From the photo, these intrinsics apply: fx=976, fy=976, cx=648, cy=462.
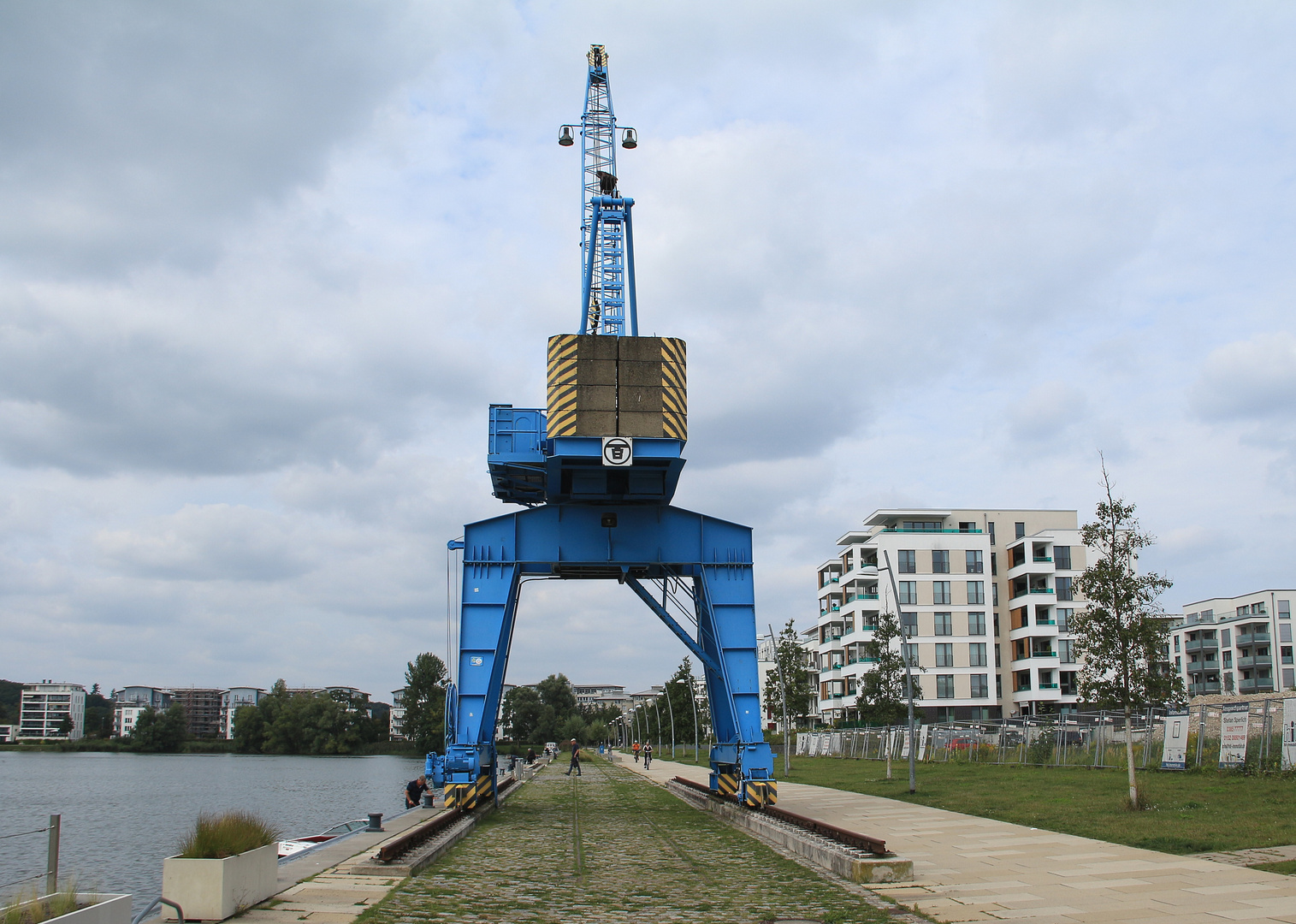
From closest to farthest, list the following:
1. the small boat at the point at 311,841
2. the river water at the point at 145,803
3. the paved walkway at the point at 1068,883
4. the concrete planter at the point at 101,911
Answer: the concrete planter at the point at 101,911 < the paved walkway at the point at 1068,883 < the small boat at the point at 311,841 < the river water at the point at 145,803

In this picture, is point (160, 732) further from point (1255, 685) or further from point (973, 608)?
point (1255, 685)

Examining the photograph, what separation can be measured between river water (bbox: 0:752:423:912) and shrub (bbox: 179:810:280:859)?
1.63m

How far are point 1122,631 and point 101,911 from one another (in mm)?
20762

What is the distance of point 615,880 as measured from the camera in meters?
13.8

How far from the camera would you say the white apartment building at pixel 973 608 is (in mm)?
73500

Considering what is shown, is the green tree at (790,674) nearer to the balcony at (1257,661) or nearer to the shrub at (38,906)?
the shrub at (38,906)

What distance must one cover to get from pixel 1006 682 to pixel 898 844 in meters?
65.7

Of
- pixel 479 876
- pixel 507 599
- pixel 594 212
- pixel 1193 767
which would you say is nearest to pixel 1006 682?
pixel 1193 767

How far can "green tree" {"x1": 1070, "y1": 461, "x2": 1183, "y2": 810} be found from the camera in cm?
2195

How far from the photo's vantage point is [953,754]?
45.7 metres

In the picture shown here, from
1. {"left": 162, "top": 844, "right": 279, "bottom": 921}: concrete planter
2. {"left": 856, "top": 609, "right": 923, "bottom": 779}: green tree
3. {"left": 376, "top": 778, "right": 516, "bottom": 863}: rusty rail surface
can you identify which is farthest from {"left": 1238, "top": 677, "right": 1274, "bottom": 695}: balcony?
{"left": 162, "top": 844, "right": 279, "bottom": 921}: concrete planter

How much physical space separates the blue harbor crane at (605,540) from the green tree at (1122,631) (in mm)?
7776

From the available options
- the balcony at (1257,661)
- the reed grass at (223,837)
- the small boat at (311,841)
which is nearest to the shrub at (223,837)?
the reed grass at (223,837)

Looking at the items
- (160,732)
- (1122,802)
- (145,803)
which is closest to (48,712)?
(160,732)
